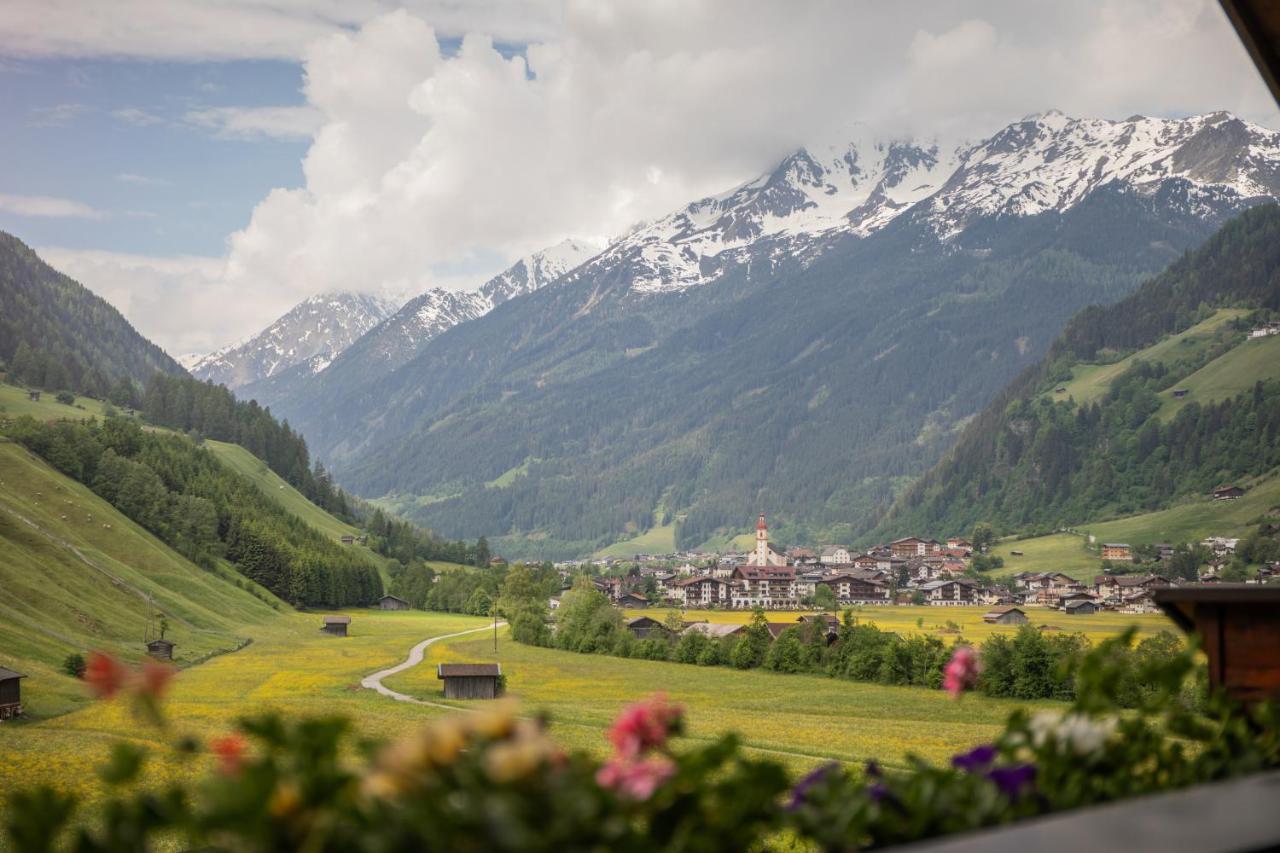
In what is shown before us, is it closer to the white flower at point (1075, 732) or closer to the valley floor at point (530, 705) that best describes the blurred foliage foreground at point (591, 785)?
the white flower at point (1075, 732)

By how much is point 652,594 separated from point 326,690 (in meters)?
117

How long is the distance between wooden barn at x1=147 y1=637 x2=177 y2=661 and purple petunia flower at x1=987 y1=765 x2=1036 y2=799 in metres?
82.7

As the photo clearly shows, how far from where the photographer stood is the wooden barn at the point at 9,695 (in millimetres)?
51906

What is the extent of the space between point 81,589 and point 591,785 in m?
97.1

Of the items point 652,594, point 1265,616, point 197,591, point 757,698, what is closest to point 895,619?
point 652,594

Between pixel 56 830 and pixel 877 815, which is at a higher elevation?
pixel 56 830

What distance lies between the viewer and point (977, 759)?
471cm

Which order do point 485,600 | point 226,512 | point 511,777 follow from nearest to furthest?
point 511,777 < point 226,512 < point 485,600

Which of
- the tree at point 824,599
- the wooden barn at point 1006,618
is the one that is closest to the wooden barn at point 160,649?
the wooden barn at point 1006,618

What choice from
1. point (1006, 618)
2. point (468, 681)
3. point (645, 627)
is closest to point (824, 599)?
point (1006, 618)

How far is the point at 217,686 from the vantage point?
233 ft

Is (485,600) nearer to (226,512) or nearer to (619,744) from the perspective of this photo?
(226,512)

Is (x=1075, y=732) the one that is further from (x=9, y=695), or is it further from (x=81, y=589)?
(x=81, y=589)

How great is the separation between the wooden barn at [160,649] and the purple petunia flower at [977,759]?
82.3 metres
